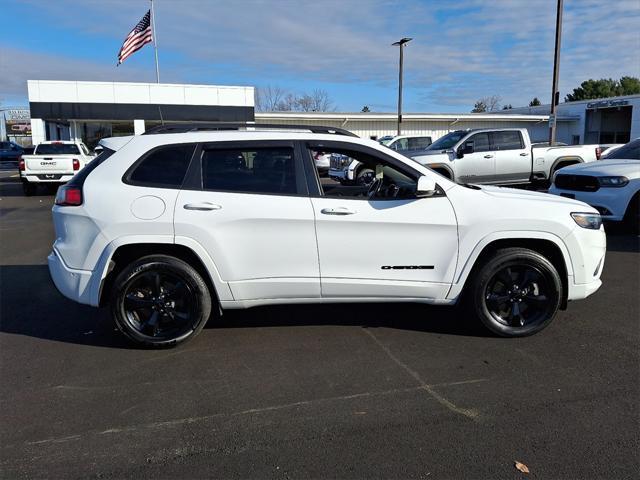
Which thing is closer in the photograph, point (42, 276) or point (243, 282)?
point (243, 282)

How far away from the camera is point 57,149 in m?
17.2

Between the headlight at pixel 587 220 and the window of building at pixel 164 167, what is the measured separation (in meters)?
3.44

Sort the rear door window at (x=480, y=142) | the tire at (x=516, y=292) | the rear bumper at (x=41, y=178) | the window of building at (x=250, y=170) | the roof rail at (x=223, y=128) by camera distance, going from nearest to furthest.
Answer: the window of building at (x=250, y=170), the tire at (x=516, y=292), the roof rail at (x=223, y=128), the rear door window at (x=480, y=142), the rear bumper at (x=41, y=178)

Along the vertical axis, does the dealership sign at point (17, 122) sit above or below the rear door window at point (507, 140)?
above

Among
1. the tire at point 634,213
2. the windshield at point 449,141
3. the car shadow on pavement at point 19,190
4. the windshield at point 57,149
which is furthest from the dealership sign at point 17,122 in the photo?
the tire at point 634,213

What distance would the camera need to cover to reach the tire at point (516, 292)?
4.48 meters

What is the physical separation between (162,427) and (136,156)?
7.42 ft

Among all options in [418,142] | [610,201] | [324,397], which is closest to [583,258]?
[324,397]

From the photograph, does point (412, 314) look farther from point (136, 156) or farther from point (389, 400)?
point (136, 156)

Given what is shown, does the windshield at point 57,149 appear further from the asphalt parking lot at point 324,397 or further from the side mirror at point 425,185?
the side mirror at point 425,185

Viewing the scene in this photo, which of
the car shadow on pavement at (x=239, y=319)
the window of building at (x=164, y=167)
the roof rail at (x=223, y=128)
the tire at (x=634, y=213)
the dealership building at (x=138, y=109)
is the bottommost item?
the car shadow on pavement at (x=239, y=319)

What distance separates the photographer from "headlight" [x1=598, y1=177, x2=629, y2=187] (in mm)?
8656

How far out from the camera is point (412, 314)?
5281 mm

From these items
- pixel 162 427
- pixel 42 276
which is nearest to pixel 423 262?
pixel 162 427
